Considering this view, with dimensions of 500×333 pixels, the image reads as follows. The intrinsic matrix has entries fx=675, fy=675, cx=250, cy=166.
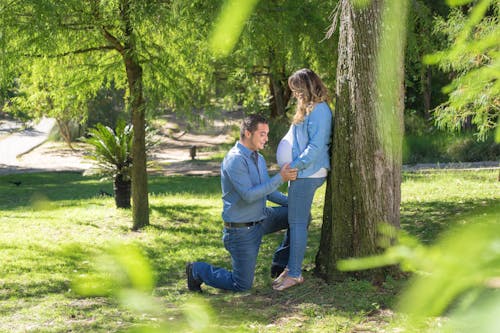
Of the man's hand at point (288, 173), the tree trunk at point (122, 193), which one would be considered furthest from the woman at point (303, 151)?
the tree trunk at point (122, 193)

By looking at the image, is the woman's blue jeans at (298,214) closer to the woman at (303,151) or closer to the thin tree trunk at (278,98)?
the woman at (303,151)

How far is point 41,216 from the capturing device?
1177cm

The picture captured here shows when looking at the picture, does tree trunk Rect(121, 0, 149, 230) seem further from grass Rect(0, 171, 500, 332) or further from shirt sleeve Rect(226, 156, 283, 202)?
shirt sleeve Rect(226, 156, 283, 202)

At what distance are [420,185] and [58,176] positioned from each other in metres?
14.5

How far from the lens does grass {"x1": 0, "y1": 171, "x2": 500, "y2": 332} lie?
110 centimetres

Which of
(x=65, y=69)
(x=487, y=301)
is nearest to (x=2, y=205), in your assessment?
(x=65, y=69)

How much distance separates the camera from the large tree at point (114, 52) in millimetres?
7945

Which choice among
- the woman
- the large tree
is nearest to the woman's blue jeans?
the woman

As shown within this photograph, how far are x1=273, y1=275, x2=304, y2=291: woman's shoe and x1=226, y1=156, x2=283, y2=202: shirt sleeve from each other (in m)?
0.70

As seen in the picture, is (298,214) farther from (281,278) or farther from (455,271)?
(455,271)

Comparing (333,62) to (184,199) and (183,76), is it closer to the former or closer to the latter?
(183,76)

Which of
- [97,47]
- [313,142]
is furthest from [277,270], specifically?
[97,47]

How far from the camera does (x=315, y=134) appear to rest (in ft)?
17.5

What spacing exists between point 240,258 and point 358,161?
1.26 metres
